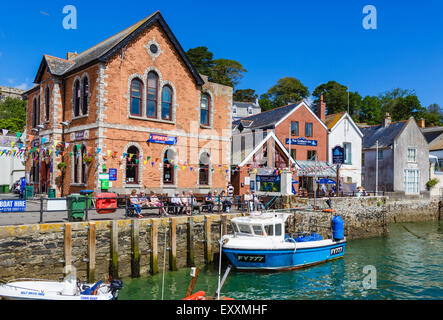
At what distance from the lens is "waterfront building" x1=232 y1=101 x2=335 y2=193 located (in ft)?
116

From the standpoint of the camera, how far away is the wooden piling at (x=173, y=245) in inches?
643

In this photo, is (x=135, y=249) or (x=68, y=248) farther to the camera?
(x=135, y=249)

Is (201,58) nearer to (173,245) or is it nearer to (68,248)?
(173,245)

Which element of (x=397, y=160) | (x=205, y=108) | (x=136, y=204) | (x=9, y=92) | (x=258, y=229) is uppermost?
(x=9, y=92)

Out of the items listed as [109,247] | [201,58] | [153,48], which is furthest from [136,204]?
[201,58]

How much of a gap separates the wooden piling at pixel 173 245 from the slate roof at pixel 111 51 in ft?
36.9

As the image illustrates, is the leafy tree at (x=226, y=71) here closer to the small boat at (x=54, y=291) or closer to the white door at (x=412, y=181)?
the white door at (x=412, y=181)

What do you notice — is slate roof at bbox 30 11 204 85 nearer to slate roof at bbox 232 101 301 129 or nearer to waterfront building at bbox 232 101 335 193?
waterfront building at bbox 232 101 335 193

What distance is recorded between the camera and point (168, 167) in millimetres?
24672

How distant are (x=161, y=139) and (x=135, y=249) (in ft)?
33.1

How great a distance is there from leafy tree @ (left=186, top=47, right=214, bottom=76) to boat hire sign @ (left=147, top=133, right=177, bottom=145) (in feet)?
172

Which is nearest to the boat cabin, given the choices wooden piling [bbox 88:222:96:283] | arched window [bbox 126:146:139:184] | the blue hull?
the blue hull

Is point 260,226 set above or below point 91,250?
above

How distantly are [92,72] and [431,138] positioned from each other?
A: 1968 inches
